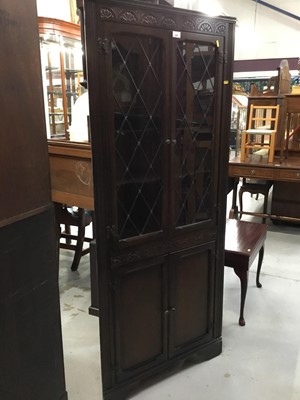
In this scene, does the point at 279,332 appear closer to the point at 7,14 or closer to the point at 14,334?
the point at 14,334

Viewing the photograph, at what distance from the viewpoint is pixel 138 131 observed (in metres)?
1.66

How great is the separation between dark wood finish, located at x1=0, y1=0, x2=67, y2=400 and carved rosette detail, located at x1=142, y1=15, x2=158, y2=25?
450 millimetres

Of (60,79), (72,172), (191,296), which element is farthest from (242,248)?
(60,79)

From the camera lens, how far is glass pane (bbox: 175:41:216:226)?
→ 172cm

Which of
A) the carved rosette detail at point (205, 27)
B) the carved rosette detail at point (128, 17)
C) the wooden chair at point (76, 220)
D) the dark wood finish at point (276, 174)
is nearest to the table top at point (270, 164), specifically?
the dark wood finish at point (276, 174)

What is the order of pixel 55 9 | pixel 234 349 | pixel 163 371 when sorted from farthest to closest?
pixel 55 9
pixel 234 349
pixel 163 371

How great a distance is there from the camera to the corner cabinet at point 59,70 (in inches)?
163

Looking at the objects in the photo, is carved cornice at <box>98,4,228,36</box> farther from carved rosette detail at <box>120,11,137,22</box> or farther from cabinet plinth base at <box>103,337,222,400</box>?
cabinet plinth base at <box>103,337,222,400</box>

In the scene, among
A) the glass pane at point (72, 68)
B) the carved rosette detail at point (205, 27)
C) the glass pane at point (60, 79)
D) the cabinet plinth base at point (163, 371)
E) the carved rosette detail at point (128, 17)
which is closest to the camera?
the carved rosette detail at point (128, 17)

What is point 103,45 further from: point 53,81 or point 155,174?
point 53,81

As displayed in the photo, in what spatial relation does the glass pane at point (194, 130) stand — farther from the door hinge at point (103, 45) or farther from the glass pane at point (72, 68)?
the glass pane at point (72, 68)

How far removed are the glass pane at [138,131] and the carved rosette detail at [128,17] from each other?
0.07m

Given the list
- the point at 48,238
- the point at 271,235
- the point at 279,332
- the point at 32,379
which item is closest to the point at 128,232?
the point at 48,238

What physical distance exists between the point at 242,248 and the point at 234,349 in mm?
655
